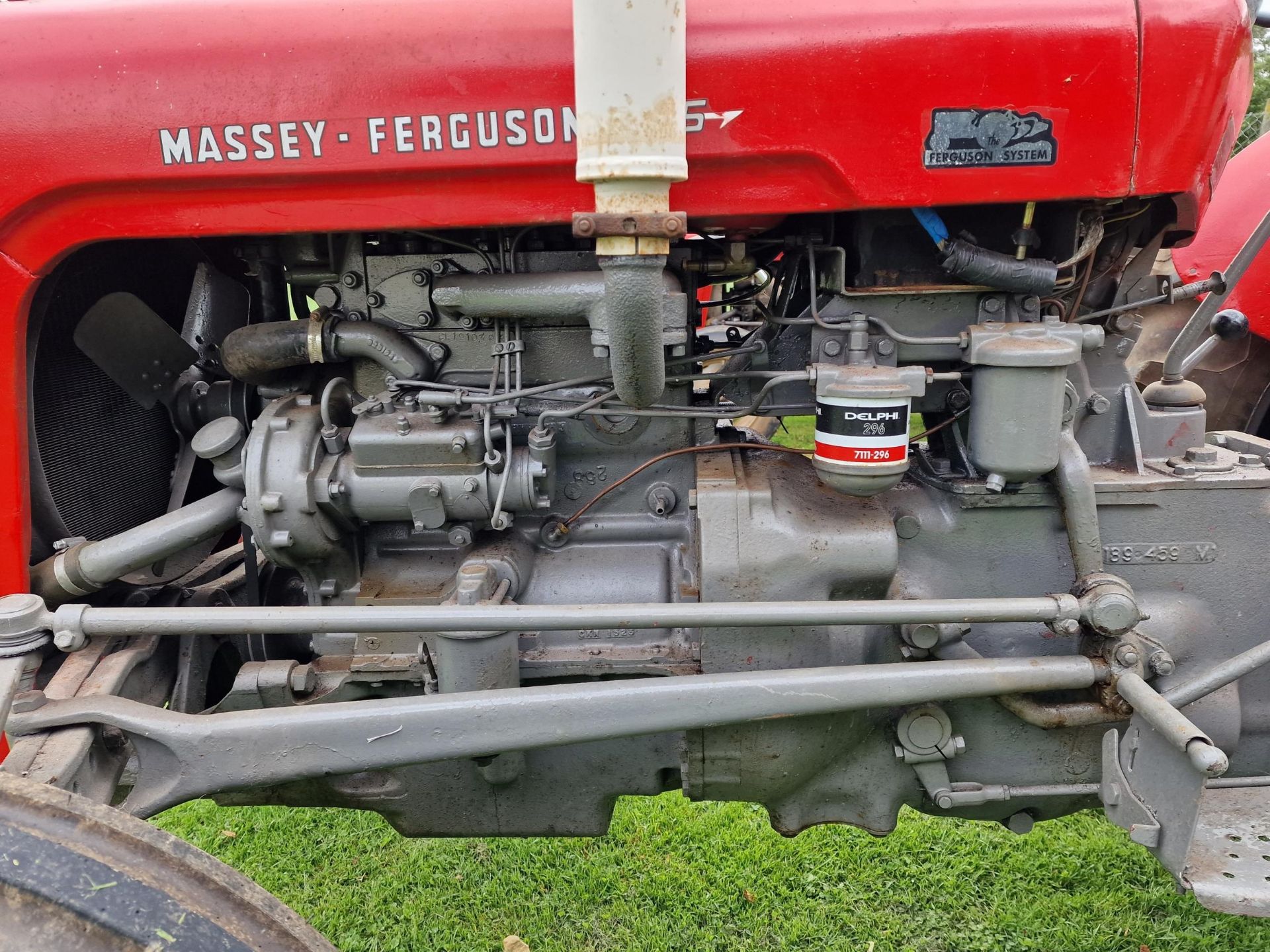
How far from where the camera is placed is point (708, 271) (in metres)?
1.74

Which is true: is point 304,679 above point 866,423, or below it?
below

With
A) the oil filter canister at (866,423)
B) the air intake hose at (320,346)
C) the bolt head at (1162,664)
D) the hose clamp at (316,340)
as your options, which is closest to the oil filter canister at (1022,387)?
the oil filter canister at (866,423)

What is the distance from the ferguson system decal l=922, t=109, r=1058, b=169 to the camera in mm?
1451

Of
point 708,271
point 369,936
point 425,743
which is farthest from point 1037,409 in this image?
point 369,936

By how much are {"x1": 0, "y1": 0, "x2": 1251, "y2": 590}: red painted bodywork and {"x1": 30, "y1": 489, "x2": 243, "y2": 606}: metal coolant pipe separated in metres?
0.58

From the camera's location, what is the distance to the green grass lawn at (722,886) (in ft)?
7.50

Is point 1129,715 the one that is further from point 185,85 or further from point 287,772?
point 185,85

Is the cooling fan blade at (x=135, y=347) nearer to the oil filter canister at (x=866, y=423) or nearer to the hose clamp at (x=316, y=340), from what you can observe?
the hose clamp at (x=316, y=340)

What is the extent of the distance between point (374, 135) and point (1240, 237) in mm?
2395

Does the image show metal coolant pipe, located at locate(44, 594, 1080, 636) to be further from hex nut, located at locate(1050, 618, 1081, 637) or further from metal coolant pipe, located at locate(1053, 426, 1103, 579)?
metal coolant pipe, located at locate(1053, 426, 1103, 579)

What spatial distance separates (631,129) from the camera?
1.28 meters

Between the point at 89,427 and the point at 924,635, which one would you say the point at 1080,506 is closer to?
the point at 924,635

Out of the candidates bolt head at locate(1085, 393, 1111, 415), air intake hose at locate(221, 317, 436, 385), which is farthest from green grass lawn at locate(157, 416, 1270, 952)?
air intake hose at locate(221, 317, 436, 385)

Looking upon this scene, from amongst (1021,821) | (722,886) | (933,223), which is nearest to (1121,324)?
(933,223)
